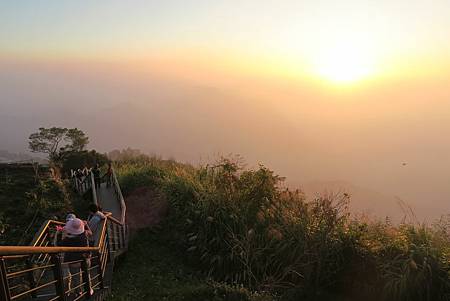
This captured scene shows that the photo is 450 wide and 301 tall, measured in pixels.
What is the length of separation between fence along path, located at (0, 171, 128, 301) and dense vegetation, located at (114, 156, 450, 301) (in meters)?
0.96

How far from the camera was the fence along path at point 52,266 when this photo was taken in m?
4.38

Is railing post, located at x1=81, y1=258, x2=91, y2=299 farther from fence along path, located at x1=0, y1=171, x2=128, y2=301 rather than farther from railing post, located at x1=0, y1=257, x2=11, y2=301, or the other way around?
railing post, located at x1=0, y1=257, x2=11, y2=301

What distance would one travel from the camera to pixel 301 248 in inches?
426

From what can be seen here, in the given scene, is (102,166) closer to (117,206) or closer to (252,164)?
(117,206)

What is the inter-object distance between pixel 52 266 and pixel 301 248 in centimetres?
693

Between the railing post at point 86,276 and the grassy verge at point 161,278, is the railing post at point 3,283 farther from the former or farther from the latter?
the grassy verge at point 161,278

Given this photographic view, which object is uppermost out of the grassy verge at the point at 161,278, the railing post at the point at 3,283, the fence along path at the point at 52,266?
the railing post at the point at 3,283

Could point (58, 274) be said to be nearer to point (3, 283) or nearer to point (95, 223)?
point (3, 283)

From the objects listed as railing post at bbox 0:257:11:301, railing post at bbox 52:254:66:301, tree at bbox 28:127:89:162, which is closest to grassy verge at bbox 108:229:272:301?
railing post at bbox 52:254:66:301

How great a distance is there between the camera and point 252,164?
14.7m

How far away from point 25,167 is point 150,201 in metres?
9.17

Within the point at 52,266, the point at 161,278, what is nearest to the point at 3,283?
the point at 52,266

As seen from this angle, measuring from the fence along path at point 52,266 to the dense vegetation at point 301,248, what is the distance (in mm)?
964

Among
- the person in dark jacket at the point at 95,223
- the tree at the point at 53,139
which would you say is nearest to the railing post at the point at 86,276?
the person in dark jacket at the point at 95,223
